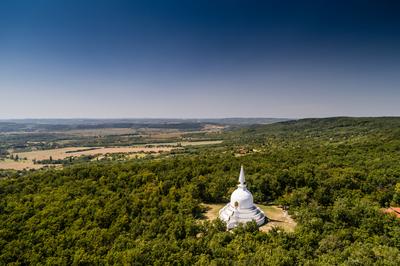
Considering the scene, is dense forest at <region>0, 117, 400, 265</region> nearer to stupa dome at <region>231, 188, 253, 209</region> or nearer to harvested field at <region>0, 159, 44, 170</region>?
stupa dome at <region>231, 188, 253, 209</region>

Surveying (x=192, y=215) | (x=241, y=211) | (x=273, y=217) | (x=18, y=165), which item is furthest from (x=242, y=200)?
(x=18, y=165)

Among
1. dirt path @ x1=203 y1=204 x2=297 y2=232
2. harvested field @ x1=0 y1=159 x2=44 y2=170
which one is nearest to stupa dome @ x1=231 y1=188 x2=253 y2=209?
dirt path @ x1=203 y1=204 x2=297 y2=232

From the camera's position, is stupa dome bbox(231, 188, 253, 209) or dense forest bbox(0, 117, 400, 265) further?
stupa dome bbox(231, 188, 253, 209)

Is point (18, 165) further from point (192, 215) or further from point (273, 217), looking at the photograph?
point (273, 217)

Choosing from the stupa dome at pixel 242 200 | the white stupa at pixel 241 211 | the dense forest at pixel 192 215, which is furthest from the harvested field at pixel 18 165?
the stupa dome at pixel 242 200

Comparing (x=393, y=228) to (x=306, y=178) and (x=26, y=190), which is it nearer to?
(x=306, y=178)

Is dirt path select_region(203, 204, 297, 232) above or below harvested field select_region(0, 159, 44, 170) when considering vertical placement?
above

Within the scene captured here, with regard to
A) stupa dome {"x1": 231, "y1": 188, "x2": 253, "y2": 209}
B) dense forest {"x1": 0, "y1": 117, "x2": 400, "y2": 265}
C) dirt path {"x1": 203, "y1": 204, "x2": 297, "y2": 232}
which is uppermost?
stupa dome {"x1": 231, "y1": 188, "x2": 253, "y2": 209}

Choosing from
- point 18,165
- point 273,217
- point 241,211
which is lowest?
point 18,165

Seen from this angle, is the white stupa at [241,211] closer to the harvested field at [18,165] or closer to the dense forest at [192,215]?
the dense forest at [192,215]

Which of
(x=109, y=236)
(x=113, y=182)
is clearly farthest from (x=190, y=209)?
(x=113, y=182)
